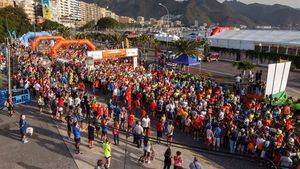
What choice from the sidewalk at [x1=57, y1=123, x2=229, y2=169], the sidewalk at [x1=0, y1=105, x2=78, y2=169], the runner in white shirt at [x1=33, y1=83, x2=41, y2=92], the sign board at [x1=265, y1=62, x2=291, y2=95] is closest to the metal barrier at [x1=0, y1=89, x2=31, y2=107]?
the runner in white shirt at [x1=33, y1=83, x2=41, y2=92]

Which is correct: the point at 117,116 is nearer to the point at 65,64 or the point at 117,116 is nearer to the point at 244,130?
the point at 244,130

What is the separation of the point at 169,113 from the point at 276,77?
8867 millimetres

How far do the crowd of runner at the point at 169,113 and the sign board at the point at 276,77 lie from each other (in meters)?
1.34

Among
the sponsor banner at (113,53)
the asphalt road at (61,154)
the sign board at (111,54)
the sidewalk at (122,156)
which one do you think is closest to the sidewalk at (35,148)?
the asphalt road at (61,154)

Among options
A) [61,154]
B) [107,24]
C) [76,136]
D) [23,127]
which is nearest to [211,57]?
[23,127]

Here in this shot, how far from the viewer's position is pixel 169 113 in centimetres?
1889

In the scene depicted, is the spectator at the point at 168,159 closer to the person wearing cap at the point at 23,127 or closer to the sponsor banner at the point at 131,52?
the person wearing cap at the point at 23,127

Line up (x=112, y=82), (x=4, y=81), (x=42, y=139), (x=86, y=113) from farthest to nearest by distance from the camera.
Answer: (x=4, y=81) < (x=112, y=82) < (x=86, y=113) < (x=42, y=139)

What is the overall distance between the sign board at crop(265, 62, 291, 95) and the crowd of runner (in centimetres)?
134

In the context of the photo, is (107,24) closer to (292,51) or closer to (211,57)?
(211,57)

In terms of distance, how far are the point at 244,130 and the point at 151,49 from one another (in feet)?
167

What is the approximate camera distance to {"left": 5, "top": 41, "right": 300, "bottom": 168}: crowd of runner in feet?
48.2

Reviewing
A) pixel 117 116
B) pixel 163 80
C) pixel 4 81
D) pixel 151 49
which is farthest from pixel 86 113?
pixel 151 49

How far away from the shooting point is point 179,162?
1271 centimetres
